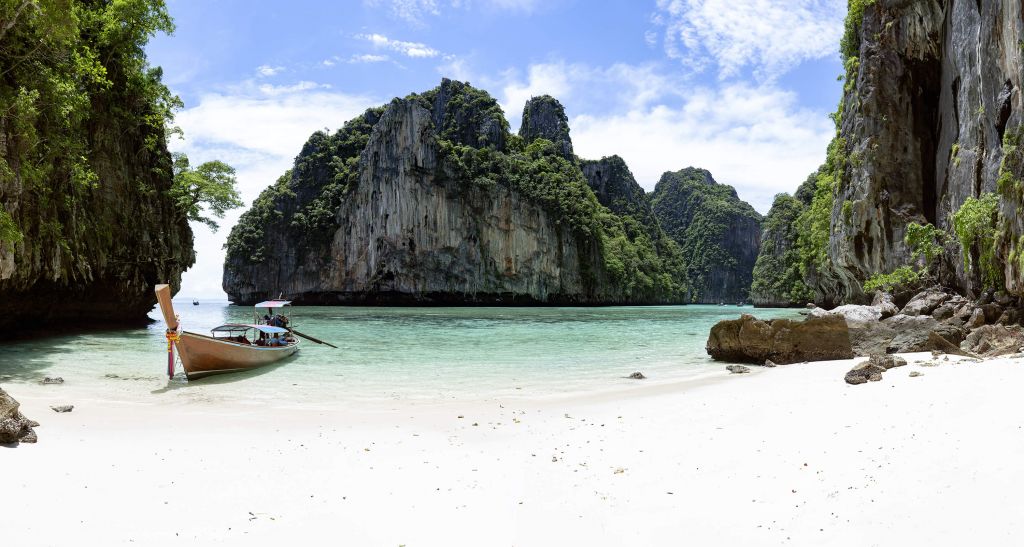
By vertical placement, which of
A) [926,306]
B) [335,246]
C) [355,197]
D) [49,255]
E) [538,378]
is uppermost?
[355,197]

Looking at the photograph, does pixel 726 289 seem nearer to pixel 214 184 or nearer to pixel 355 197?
pixel 355 197

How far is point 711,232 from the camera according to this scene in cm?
14888

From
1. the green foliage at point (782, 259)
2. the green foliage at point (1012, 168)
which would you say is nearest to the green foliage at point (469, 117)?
the green foliage at point (782, 259)

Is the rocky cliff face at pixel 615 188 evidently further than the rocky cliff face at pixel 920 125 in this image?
Yes

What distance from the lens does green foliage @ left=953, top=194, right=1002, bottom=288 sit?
1277 centimetres

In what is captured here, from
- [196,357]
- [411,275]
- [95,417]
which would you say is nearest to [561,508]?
[95,417]

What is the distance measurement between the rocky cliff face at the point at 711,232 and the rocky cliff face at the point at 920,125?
371 ft

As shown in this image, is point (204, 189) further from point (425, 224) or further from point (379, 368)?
point (425, 224)

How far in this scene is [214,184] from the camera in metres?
30.0

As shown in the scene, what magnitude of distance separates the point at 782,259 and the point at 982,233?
59907 millimetres

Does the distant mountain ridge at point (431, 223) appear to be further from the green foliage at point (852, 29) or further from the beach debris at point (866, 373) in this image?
the beach debris at point (866, 373)

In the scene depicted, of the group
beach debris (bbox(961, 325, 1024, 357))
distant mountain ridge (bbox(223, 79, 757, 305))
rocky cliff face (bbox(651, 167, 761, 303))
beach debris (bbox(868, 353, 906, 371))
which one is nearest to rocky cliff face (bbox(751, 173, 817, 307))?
distant mountain ridge (bbox(223, 79, 757, 305))

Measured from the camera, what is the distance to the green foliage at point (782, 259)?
2472 inches

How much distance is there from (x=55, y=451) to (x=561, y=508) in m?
5.11
